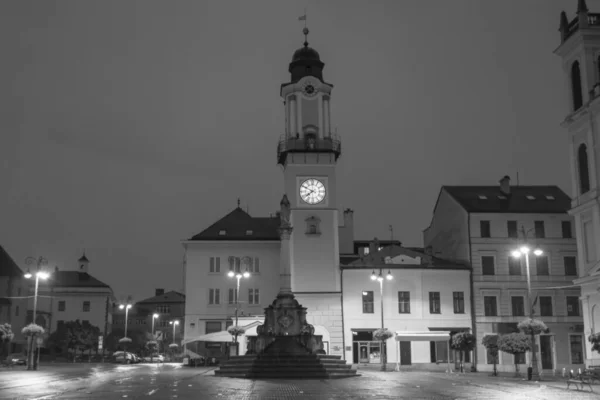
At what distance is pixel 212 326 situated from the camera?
66.8 meters

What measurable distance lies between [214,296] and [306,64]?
21897mm

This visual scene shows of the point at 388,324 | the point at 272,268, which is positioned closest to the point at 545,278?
the point at 388,324

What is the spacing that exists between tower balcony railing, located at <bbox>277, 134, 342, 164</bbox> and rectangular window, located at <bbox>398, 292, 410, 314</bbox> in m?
12.8

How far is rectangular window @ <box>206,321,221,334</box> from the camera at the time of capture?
219 feet

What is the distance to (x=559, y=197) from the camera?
6669 cm

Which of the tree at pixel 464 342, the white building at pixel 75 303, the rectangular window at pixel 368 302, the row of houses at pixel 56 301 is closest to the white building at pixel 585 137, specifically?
the tree at pixel 464 342

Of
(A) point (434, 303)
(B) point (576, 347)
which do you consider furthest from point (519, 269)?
(A) point (434, 303)

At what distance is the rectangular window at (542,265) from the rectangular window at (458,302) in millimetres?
6551

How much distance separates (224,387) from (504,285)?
128 ft

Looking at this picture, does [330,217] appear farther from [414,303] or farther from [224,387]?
[224,387]

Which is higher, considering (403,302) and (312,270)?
(312,270)

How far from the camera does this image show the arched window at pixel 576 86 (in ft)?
156

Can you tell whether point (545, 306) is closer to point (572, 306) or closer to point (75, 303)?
point (572, 306)

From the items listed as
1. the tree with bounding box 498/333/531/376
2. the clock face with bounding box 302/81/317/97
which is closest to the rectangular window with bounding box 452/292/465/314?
the clock face with bounding box 302/81/317/97
